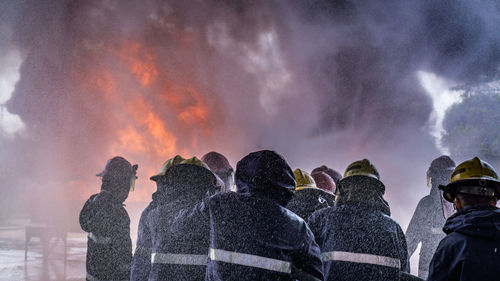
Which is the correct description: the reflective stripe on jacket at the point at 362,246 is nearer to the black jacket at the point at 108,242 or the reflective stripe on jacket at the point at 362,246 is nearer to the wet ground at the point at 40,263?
the black jacket at the point at 108,242

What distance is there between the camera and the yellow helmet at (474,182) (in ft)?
8.02

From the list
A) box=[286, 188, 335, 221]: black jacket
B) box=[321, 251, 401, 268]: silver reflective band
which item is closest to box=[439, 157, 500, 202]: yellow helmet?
box=[321, 251, 401, 268]: silver reflective band

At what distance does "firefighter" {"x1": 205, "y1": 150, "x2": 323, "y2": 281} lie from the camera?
2227mm

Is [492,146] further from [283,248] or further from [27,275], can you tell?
[27,275]

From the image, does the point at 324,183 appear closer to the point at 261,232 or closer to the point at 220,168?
the point at 220,168

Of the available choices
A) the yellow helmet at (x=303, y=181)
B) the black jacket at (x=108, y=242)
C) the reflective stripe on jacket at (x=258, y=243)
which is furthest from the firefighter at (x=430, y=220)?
the black jacket at (x=108, y=242)

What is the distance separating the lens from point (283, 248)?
2.24 meters

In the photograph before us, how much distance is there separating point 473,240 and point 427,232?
3.51 metres

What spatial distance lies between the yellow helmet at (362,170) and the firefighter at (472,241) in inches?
42.7

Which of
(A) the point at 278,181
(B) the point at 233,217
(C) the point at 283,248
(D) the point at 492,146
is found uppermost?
(D) the point at 492,146

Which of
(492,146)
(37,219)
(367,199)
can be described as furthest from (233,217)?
(492,146)

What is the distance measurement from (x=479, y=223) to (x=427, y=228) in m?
3.52

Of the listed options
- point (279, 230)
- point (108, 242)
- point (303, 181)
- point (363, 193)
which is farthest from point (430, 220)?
point (108, 242)

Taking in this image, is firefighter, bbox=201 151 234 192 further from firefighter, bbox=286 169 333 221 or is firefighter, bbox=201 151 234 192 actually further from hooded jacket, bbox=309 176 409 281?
hooded jacket, bbox=309 176 409 281
